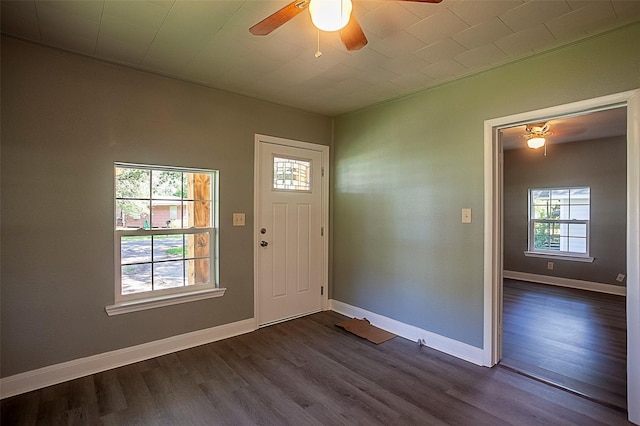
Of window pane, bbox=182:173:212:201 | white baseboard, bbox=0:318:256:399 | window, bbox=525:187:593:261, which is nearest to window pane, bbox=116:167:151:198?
window pane, bbox=182:173:212:201

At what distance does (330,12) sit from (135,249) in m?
2.44

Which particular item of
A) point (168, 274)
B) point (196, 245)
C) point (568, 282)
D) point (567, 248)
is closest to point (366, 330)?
point (196, 245)

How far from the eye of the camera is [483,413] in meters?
2.06

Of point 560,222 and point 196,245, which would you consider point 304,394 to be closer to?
point 196,245

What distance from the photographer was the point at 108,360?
2.58 meters

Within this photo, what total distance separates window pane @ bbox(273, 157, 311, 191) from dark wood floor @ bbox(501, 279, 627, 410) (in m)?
2.64

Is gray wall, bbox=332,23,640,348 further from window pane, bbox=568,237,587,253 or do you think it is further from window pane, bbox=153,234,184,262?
window pane, bbox=568,237,587,253

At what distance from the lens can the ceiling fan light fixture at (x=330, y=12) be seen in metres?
1.37

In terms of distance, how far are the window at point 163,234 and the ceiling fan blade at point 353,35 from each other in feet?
6.31

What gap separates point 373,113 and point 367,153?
0.44 meters

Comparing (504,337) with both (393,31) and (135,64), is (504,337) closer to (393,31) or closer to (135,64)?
(393,31)

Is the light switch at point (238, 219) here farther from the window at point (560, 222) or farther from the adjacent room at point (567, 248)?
the window at point (560, 222)

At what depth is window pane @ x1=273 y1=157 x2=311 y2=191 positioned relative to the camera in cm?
365

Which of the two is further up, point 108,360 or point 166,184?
point 166,184
